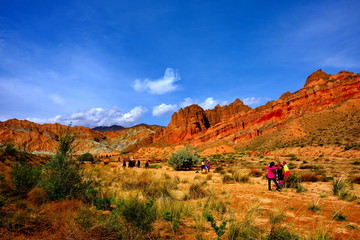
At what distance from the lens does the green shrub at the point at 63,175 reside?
A: 6.91 m

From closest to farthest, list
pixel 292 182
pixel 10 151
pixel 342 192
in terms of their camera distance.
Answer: pixel 342 192 → pixel 292 182 → pixel 10 151

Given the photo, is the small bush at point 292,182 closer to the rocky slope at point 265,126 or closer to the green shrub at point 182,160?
the rocky slope at point 265,126

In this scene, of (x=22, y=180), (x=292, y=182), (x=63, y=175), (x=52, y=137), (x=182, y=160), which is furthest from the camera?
(x=52, y=137)

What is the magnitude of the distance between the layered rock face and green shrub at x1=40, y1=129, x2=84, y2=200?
78161 millimetres

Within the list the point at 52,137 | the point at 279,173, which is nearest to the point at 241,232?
the point at 279,173

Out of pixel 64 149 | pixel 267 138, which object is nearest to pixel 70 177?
pixel 64 149

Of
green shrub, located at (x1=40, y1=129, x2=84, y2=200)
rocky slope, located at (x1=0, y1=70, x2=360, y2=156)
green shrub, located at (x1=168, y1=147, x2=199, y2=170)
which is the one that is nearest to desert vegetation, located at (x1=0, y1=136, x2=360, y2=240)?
green shrub, located at (x1=40, y1=129, x2=84, y2=200)

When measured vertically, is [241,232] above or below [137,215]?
below

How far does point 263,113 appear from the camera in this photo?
3509 inches

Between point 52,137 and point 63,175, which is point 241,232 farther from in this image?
point 52,137

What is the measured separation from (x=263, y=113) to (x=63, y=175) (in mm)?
92237

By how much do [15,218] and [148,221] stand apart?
2828mm

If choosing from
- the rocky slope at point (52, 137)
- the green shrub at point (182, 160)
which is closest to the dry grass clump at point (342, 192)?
the green shrub at point (182, 160)

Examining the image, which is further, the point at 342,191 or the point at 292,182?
the point at 292,182
